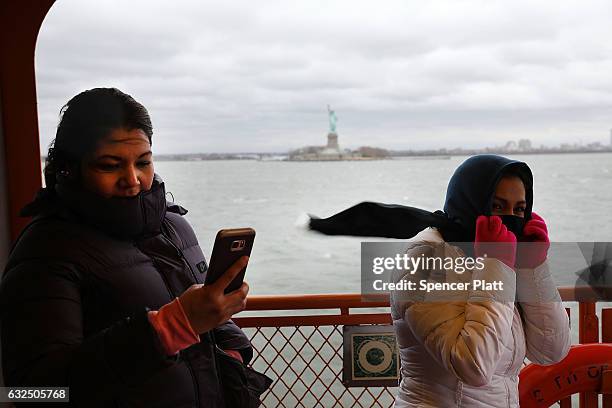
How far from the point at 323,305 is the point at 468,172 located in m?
0.81

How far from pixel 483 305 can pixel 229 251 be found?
0.63m

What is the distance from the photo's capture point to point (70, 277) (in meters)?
0.95

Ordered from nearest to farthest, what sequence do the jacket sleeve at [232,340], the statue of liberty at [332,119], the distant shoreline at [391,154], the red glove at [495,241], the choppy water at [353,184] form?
the jacket sleeve at [232,340], the red glove at [495,241], the choppy water at [353,184], the distant shoreline at [391,154], the statue of liberty at [332,119]

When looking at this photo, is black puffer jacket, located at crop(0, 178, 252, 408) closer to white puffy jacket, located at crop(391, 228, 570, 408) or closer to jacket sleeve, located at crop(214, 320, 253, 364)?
jacket sleeve, located at crop(214, 320, 253, 364)

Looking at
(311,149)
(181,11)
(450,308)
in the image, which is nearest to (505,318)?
(450,308)

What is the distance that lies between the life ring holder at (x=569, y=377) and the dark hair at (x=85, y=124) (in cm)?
154

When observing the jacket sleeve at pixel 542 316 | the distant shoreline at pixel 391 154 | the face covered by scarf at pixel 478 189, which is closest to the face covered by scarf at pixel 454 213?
the face covered by scarf at pixel 478 189

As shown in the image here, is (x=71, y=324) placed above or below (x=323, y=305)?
above

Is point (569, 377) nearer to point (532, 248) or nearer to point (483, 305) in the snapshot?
point (532, 248)

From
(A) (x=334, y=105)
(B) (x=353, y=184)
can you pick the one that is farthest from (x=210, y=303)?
(B) (x=353, y=184)

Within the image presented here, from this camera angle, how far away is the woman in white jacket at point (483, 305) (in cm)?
127

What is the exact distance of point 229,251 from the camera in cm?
100

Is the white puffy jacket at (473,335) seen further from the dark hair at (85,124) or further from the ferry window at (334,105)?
the dark hair at (85,124)

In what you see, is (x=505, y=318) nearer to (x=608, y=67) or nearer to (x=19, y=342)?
(x=19, y=342)
